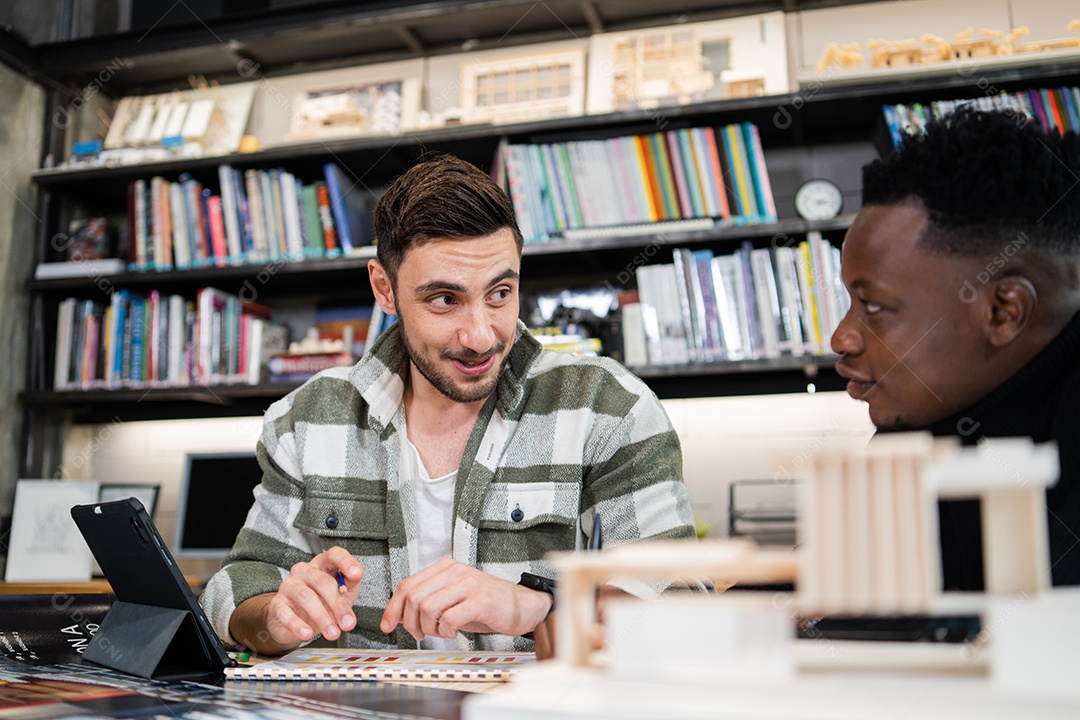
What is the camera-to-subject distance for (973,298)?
918 mm

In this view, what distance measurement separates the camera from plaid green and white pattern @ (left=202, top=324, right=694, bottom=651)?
1.36 metres

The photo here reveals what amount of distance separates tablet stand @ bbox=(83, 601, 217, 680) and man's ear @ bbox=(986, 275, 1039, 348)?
0.87 meters

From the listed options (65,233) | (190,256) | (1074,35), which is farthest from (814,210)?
(65,233)

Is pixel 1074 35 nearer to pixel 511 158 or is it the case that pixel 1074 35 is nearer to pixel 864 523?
pixel 511 158

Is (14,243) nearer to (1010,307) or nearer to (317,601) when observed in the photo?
(317,601)

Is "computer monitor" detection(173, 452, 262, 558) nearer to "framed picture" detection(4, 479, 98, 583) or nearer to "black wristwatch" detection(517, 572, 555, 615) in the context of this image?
"framed picture" detection(4, 479, 98, 583)

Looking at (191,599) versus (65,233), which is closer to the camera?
(191,599)

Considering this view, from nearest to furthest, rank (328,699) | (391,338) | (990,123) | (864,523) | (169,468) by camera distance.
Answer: (864,523)
(328,699)
(990,123)
(391,338)
(169,468)

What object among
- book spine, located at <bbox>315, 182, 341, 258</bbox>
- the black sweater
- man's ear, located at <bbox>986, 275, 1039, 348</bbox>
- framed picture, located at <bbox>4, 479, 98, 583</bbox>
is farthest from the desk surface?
man's ear, located at <bbox>986, 275, 1039, 348</bbox>

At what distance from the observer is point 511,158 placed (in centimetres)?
256

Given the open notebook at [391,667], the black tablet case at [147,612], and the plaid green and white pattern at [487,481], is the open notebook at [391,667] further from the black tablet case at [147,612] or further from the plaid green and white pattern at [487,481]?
the plaid green and white pattern at [487,481]

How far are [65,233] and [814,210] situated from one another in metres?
2.41

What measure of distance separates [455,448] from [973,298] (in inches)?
33.3

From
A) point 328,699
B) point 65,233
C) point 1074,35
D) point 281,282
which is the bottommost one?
point 328,699
